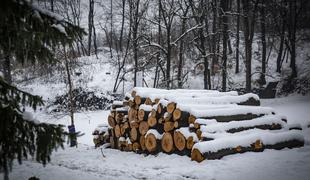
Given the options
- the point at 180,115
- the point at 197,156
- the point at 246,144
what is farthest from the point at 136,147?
the point at 246,144

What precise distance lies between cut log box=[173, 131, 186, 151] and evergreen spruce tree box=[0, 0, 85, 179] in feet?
17.6

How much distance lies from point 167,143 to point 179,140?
591 mm

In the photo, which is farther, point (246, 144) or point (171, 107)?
point (171, 107)

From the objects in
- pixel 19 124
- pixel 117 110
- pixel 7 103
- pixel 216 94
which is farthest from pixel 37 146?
pixel 216 94

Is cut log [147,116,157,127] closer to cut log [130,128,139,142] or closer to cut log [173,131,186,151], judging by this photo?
cut log [130,128,139,142]

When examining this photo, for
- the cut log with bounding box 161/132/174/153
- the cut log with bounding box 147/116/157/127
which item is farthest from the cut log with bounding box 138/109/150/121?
the cut log with bounding box 161/132/174/153

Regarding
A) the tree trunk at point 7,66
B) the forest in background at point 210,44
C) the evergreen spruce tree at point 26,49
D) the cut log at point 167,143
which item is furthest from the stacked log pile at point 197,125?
the forest in background at point 210,44

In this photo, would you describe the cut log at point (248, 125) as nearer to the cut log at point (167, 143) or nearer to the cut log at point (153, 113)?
the cut log at point (167, 143)

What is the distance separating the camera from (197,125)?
31.3ft

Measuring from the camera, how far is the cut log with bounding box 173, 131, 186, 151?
9.67m

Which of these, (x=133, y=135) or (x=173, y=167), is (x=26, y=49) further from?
(x=133, y=135)

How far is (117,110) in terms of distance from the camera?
12656mm

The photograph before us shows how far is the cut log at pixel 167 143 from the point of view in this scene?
10.2 meters

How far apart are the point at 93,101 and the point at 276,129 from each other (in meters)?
18.0
